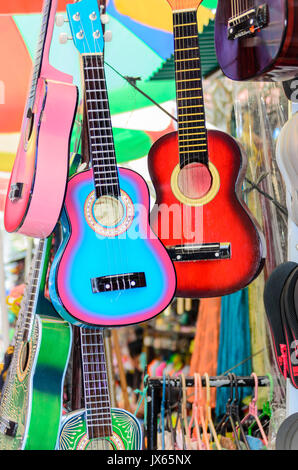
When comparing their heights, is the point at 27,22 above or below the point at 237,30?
above

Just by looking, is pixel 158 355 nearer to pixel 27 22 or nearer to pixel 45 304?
pixel 45 304

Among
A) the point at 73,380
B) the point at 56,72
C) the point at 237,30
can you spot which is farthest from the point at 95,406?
the point at 237,30

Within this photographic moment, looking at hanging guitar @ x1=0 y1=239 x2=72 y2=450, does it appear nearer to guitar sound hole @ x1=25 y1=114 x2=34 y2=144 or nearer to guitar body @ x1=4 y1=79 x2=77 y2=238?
guitar body @ x1=4 y1=79 x2=77 y2=238

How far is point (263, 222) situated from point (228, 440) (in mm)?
694


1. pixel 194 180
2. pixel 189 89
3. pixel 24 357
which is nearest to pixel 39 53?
pixel 189 89

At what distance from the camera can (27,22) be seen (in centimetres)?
181

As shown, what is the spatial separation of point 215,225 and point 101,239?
32cm

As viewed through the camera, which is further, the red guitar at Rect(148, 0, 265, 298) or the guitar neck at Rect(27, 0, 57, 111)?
the red guitar at Rect(148, 0, 265, 298)

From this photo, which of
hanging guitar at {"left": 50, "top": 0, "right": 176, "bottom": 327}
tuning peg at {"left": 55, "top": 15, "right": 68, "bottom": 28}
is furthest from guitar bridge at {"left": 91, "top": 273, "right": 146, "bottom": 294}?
tuning peg at {"left": 55, "top": 15, "right": 68, "bottom": 28}

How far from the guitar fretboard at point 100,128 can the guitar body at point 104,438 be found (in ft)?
1.77

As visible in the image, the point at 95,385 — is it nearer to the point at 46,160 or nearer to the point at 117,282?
the point at 117,282

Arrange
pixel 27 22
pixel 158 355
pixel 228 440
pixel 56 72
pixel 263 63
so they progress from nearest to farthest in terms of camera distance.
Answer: pixel 263 63 → pixel 56 72 → pixel 228 440 → pixel 27 22 → pixel 158 355

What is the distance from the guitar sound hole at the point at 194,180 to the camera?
1.58 meters

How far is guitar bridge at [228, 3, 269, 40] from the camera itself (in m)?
1.27
